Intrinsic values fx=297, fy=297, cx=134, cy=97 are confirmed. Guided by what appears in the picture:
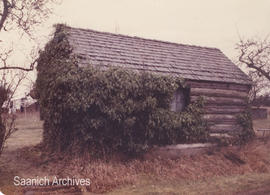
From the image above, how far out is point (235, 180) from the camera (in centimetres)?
1005

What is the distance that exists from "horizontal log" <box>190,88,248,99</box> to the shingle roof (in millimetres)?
504

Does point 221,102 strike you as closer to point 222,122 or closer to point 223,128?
point 222,122

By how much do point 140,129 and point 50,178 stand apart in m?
3.74

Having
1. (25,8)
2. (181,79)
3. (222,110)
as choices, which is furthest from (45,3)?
(222,110)

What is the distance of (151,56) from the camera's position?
45.5 ft

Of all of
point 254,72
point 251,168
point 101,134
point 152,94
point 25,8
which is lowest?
point 251,168

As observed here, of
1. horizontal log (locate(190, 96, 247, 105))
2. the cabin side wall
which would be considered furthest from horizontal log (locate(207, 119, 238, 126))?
horizontal log (locate(190, 96, 247, 105))

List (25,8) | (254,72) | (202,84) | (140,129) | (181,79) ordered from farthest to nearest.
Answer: (254,72) → (25,8) → (202,84) → (181,79) → (140,129)

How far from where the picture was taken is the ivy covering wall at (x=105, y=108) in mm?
10109

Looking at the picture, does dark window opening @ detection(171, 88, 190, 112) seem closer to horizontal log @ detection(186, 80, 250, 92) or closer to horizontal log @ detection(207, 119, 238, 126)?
horizontal log @ detection(186, 80, 250, 92)

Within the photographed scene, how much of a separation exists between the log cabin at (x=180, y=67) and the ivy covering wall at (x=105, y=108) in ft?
2.84

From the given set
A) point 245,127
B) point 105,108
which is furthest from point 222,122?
point 105,108

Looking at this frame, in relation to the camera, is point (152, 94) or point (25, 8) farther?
point (25, 8)

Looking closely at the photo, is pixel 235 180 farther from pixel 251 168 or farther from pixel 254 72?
pixel 254 72
